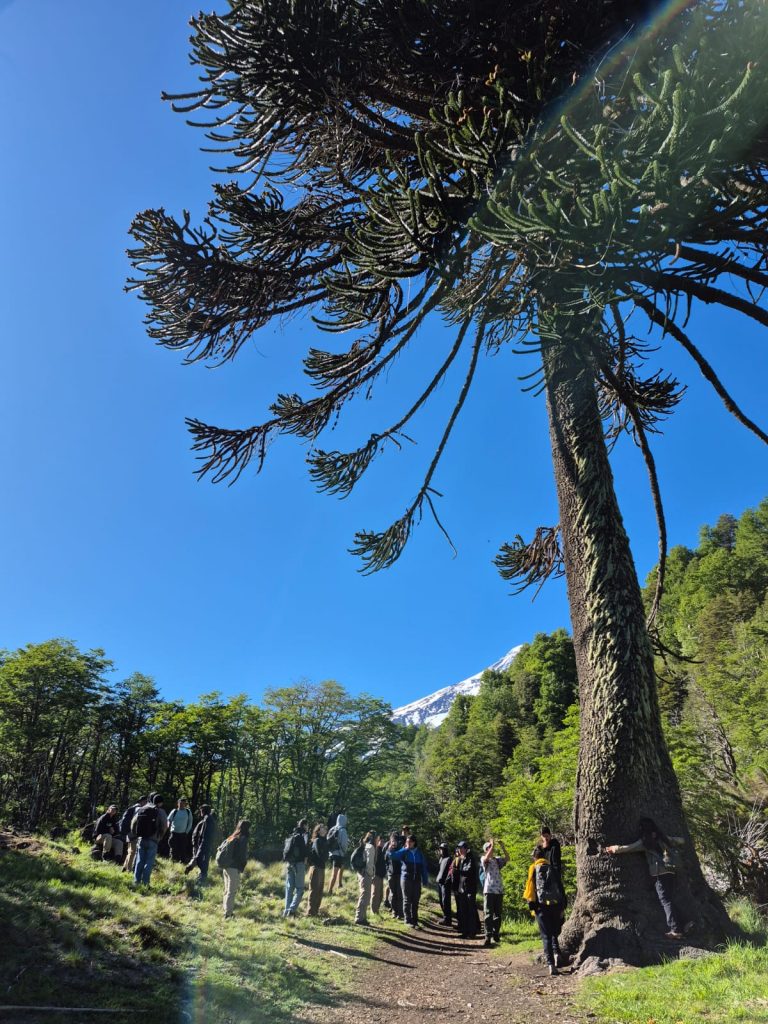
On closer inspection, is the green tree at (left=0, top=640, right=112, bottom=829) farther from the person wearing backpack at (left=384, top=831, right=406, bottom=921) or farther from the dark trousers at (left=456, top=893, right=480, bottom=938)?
the dark trousers at (left=456, top=893, right=480, bottom=938)

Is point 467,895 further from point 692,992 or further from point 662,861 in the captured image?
point 692,992

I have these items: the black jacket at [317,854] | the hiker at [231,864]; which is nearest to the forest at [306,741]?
the black jacket at [317,854]

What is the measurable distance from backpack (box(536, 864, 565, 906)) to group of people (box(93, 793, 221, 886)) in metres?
5.35

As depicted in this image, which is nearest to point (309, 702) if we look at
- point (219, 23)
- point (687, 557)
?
point (219, 23)

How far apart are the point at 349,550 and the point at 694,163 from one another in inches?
184

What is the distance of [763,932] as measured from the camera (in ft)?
16.3

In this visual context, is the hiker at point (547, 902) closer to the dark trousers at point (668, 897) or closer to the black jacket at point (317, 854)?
the dark trousers at point (668, 897)

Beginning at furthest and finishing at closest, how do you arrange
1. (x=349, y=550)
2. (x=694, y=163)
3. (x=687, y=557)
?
(x=687, y=557), (x=349, y=550), (x=694, y=163)

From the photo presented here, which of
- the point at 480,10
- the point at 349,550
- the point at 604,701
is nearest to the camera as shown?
the point at 480,10

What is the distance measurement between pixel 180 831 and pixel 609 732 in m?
8.33

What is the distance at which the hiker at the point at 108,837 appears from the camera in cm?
1068

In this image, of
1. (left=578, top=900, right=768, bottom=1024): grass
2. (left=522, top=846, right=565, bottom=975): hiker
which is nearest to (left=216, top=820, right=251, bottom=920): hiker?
(left=522, top=846, right=565, bottom=975): hiker

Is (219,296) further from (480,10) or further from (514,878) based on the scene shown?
(514,878)

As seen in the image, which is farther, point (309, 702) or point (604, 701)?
point (309, 702)
